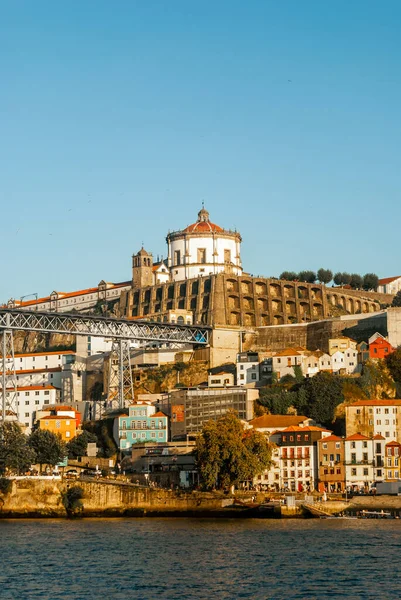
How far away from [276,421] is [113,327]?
79.1 feet

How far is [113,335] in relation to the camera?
10938 centimetres

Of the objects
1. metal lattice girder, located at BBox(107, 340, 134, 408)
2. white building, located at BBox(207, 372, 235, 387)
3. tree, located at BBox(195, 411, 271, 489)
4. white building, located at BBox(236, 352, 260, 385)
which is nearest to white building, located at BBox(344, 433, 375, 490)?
tree, located at BBox(195, 411, 271, 489)

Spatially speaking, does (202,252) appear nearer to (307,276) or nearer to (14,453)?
(307,276)

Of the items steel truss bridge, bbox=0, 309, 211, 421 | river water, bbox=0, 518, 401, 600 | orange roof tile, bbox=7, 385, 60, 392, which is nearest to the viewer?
river water, bbox=0, 518, 401, 600

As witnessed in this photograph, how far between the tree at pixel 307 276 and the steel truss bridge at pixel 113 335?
114 feet

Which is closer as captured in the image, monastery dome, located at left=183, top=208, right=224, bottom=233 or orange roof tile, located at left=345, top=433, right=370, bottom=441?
orange roof tile, located at left=345, top=433, right=370, bottom=441

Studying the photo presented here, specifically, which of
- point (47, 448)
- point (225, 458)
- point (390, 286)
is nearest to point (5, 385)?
point (47, 448)

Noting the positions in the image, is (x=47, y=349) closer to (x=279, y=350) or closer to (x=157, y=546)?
(x=279, y=350)

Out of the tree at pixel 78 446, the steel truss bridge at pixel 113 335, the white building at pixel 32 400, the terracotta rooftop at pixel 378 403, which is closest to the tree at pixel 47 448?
the tree at pixel 78 446

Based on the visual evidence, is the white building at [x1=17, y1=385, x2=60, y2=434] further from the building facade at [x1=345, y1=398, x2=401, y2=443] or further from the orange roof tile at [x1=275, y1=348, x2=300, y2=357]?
the building facade at [x1=345, y1=398, x2=401, y2=443]

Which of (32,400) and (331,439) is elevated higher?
(32,400)

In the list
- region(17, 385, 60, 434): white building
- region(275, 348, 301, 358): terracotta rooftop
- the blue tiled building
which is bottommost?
the blue tiled building

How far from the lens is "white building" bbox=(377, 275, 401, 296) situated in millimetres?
153500

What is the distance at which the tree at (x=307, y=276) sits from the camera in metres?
151
